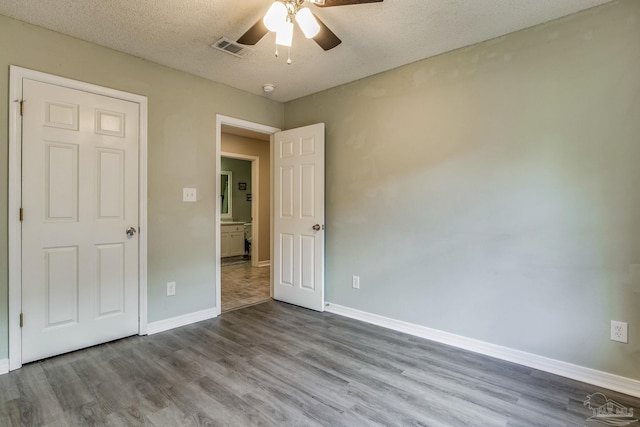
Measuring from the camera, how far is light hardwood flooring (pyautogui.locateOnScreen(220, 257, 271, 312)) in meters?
3.93

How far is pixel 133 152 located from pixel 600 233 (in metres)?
3.59

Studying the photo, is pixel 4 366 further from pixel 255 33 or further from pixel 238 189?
pixel 238 189

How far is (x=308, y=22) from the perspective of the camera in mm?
1858

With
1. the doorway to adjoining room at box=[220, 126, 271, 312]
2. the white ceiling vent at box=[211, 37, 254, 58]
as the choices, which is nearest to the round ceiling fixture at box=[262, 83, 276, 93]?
the white ceiling vent at box=[211, 37, 254, 58]

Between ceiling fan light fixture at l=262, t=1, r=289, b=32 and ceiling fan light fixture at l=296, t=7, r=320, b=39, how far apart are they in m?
0.08

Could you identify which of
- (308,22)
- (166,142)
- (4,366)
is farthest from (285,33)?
(4,366)

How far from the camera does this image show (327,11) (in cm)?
214

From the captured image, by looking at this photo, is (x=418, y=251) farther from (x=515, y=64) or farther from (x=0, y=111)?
(x=0, y=111)

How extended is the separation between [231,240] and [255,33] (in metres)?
5.20

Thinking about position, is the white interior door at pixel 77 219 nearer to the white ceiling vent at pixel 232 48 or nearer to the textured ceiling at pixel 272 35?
the textured ceiling at pixel 272 35

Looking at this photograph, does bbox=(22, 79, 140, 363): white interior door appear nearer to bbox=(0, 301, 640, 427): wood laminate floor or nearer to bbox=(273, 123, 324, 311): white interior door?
bbox=(0, 301, 640, 427): wood laminate floor

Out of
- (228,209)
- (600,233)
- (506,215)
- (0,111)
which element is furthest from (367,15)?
(228,209)

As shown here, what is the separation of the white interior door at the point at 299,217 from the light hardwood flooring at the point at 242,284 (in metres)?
0.38

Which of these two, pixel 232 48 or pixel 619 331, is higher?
pixel 232 48
